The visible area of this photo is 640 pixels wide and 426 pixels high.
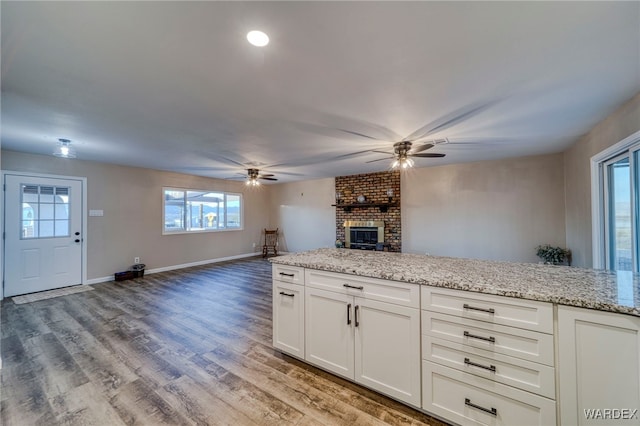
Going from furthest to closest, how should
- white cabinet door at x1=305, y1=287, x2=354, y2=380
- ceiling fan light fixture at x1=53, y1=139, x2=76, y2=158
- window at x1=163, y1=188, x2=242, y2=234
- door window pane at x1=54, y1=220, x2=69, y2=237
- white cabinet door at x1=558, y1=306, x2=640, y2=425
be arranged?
window at x1=163, y1=188, x2=242, y2=234 → door window pane at x1=54, y1=220, x2=69, y2=237 → ceiling fan light fixture at x1=53, y1=139, x2=76, y2=158 → white cabinet door at x1=305, y1=287, x2=354, y2=380 → white cabinet door at x1=558, y1=306, x2=640, y2=425

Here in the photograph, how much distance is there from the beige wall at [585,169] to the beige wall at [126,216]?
7519 millimetres

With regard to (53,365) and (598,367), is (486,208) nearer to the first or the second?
(598,367)

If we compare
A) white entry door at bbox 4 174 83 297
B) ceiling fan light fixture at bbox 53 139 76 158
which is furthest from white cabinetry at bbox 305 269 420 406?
white entry door at bbox 4 174 83 297

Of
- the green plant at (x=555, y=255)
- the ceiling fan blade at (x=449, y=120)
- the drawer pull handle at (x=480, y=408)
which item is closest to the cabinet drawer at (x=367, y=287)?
the drawer pull handle at (x=480, y=408)

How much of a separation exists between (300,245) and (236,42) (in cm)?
677

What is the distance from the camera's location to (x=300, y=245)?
7.98m

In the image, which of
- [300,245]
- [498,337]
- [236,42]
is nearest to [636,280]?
[498,337]

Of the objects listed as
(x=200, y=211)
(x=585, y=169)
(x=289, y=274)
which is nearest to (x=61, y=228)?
(x=200, y=211)

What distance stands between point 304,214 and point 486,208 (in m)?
4.76

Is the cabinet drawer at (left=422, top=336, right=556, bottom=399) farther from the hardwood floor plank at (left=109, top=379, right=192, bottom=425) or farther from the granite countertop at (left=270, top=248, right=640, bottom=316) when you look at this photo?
the hardwood floor plank at (left=109, top=379, right=192, bottom=425)

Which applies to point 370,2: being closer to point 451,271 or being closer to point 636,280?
point 451,271

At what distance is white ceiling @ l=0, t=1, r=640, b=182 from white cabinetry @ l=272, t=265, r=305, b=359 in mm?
1649

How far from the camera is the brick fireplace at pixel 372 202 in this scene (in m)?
6.23

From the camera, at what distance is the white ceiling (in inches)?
53.2
